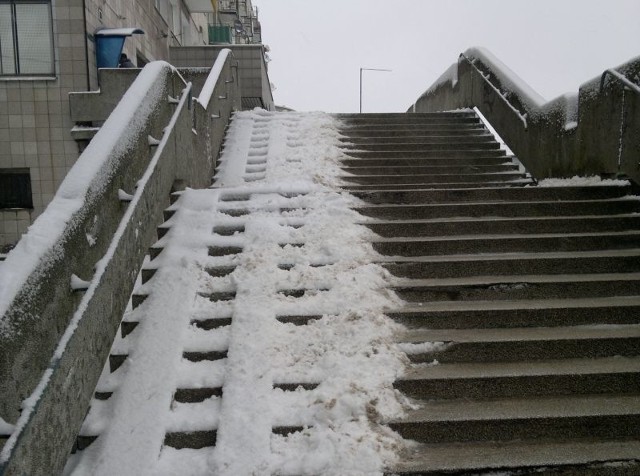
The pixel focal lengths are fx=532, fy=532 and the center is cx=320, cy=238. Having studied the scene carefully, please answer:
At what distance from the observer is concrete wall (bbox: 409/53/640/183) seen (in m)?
5.24

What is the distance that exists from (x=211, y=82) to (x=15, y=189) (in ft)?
15.8

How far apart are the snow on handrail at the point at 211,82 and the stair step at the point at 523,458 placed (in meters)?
4.84

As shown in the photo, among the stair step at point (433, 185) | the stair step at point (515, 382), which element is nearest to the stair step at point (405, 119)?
the stair step at point (433, 185)

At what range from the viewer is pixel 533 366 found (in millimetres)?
3359

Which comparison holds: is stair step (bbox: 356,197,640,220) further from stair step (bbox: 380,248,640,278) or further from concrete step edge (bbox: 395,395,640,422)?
concrete step edge (bbox: 395,395,640,422)

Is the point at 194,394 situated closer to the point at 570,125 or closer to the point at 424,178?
the point at 424,178

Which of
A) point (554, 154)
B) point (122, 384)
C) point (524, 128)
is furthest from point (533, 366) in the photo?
point (524, 128)

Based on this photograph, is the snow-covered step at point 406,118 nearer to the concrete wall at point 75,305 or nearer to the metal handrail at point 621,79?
the metal handrail at point 621,79

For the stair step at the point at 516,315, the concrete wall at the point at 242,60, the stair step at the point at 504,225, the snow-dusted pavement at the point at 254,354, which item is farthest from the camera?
the concrete wall at the point at 242,60

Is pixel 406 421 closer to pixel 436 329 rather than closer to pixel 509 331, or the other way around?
pixel 436 329

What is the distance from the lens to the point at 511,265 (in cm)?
428

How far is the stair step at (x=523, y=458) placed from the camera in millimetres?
2658

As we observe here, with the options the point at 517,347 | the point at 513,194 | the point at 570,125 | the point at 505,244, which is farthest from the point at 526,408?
the point at 570,125

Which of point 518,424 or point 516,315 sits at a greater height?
point 516,315
